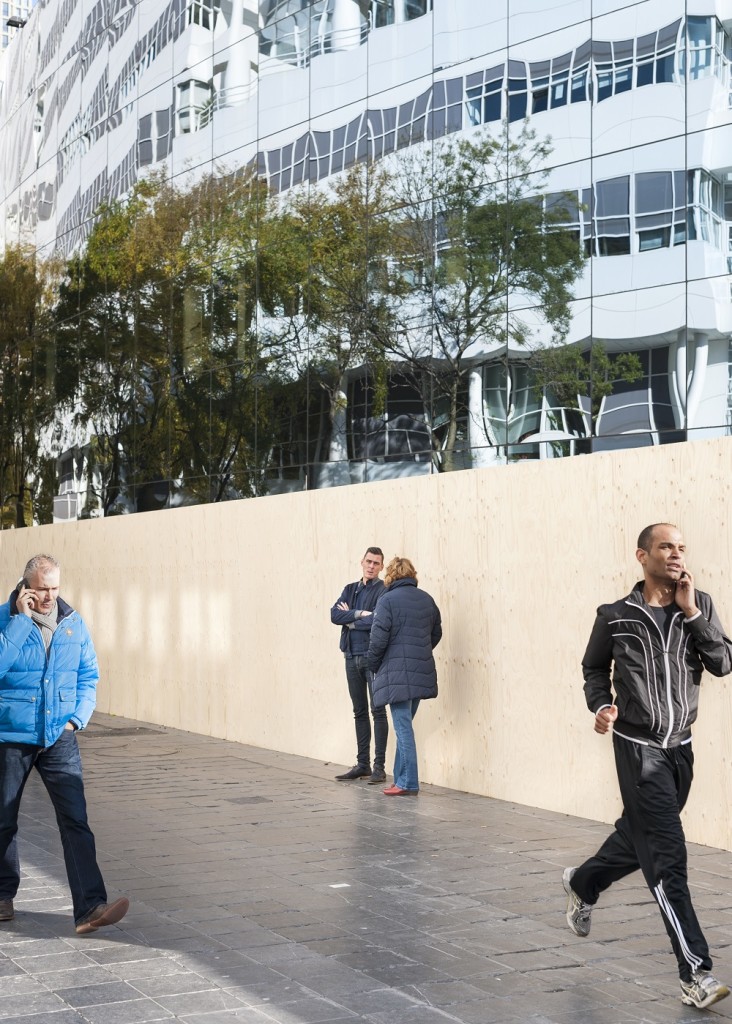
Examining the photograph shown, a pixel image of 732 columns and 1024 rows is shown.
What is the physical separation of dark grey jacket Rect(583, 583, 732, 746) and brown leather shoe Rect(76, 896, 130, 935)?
2610 mm

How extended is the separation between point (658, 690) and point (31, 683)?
10.2ft

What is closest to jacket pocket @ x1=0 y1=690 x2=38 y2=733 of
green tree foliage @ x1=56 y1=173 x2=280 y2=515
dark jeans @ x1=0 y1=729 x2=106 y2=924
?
dark jeans @ x1=0 y1=729 x2=106 y2=924

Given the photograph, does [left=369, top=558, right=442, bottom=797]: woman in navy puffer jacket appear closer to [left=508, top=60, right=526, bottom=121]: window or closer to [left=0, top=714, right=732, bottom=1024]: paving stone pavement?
[left=0, top=714, right=732, bottom=1024]: paving stone pavement

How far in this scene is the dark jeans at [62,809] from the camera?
21.8 ft

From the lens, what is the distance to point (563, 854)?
867 centimetres

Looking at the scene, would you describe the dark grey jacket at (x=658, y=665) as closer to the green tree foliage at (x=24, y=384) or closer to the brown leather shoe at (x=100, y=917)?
the brown leather shoe at (x=100, y=917)

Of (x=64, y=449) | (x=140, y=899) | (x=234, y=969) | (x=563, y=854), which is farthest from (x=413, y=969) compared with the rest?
(x=64, y=449)

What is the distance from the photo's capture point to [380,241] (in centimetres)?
1495

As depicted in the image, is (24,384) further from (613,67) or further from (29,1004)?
(29,1004)

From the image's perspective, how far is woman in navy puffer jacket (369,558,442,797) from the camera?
10938mm

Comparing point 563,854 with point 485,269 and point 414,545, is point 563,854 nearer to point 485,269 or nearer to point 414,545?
point 414,545

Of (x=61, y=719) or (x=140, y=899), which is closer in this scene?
(x=61, y=719)

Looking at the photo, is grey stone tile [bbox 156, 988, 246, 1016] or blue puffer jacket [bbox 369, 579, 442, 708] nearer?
grey stone tile [bbox 156, 988, 246, 1016]

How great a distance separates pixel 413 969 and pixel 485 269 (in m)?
8.80
